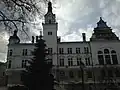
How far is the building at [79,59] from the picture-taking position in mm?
33809

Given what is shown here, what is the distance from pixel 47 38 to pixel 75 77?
11.9m

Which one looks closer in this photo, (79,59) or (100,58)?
(100,58)

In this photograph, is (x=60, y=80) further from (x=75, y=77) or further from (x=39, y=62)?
(x=39, y=62)

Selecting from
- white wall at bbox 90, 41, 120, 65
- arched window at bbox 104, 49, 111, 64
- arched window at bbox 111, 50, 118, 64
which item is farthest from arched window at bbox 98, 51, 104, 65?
arched window at bbox 111, 50, 118, 64

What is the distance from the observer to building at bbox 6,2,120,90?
1331 inches

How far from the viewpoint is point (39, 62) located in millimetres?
22453

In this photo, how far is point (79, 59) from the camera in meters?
36.4

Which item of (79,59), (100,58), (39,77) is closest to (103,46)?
(100,58)

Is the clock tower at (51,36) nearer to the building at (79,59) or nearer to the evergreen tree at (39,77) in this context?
the building at (79,59)

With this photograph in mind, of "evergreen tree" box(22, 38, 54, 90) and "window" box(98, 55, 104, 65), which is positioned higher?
"window" box(98, 55, 104, 65)

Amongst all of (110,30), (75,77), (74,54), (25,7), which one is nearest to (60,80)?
(75,77)

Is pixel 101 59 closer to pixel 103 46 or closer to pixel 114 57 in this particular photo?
pixel 114 57

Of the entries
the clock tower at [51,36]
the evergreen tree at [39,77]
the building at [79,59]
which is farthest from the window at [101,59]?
the evergreen tree at [39,77]

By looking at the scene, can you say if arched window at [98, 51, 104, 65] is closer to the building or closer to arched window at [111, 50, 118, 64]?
the building
